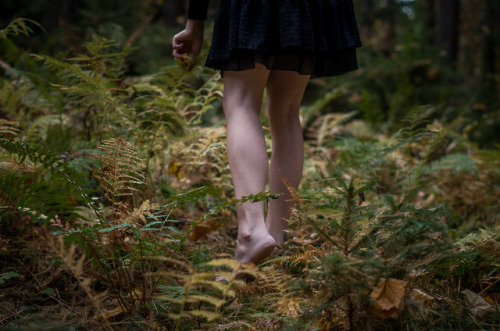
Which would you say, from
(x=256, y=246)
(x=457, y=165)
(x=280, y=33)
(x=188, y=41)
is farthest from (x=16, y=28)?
(x=457, y=165)

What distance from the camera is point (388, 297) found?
0.98 metres

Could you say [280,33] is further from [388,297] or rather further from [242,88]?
[388,297]

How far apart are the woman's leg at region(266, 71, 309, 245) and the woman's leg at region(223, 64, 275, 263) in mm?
166

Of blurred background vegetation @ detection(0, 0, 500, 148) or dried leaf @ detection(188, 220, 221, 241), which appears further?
blurred background vegetation @ detection(0, 0, 500, 148)

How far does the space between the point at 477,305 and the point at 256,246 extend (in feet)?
2.57

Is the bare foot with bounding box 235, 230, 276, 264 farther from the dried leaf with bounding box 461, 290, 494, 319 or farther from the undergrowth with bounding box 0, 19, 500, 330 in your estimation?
the dried leaf with bounding box 461, 290, 494, 319

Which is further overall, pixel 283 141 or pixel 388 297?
pixel 283 141

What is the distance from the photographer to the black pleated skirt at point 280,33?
5.00 feet

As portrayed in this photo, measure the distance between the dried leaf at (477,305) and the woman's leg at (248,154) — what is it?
2.31ft

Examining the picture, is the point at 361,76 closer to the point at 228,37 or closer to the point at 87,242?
the point at 228,37

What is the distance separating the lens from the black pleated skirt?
1.53 m

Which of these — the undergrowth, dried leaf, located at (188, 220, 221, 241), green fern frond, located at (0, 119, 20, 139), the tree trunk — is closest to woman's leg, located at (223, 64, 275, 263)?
the undergrowth

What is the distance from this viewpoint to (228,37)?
63.6 inches

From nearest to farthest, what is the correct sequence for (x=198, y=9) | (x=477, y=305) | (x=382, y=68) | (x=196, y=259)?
(x=477, y=305) → (x=196, y=259) → (x=198, y=9) → (x=382, y=68)
